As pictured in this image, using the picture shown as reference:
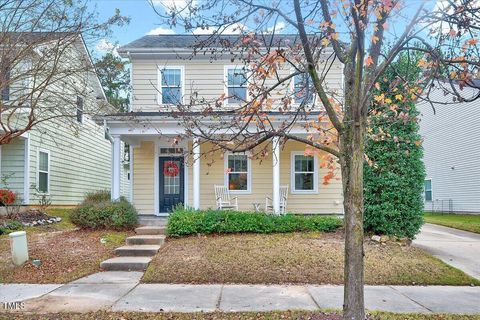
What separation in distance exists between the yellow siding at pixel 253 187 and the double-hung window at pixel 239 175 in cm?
18

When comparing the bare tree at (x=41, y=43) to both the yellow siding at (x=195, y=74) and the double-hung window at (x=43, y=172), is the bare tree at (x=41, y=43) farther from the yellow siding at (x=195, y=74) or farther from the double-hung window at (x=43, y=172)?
the double-hung window at (x=43, y=172)

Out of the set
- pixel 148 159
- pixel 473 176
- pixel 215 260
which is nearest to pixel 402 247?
pixel 215 260

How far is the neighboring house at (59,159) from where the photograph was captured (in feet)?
49.9

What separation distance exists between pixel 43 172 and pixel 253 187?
8811 millimetres

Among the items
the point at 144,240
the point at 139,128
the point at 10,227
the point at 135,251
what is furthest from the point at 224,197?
the point at 10,227

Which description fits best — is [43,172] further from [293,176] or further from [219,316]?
[219,316]

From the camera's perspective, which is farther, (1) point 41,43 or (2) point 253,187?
(2) point 253,187

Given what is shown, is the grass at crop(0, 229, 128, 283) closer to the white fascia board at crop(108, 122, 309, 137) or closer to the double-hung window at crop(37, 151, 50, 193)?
the white fascia board at crop(108, 122, 309, 137)

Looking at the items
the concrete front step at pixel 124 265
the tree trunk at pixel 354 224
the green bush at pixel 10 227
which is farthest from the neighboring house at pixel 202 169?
the tree trunk at pixel 354 224

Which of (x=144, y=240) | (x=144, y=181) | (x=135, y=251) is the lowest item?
(x=135, y=251)

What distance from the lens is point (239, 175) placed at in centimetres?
1427

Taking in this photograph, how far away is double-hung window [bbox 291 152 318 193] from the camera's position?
14336mm

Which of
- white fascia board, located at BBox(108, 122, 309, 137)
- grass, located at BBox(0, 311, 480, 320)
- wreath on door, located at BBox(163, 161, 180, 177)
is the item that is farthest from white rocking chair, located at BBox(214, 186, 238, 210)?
grass, located at BBox(0, 311, 480, 320)

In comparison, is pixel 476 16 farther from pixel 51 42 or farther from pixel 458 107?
pixel 458 107
